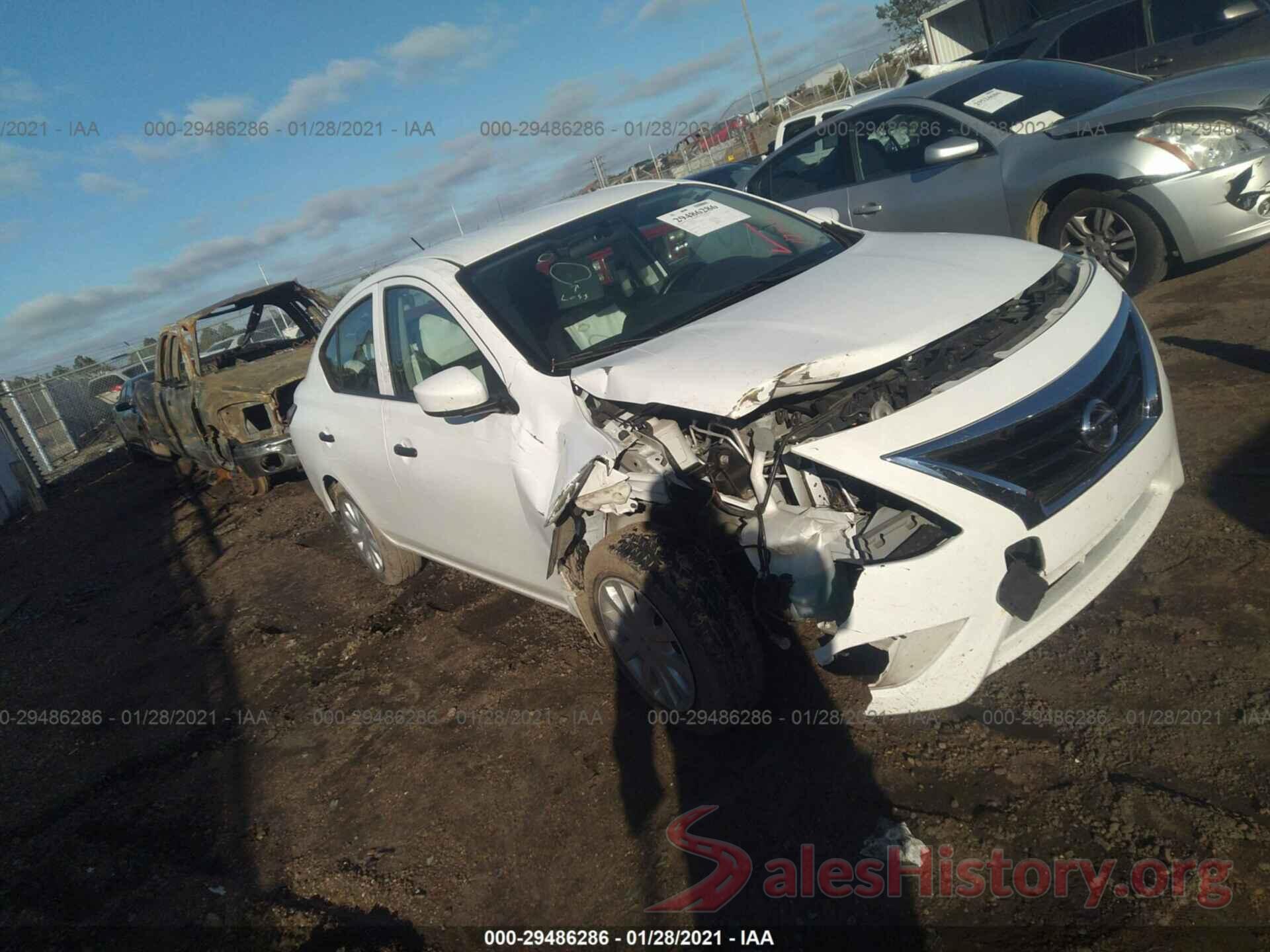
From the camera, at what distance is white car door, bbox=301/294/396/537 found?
13.6ft

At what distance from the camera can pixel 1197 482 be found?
3580 millimetres

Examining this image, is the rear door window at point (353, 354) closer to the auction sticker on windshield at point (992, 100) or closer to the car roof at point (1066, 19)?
the auction sticker on windshield at point (992, 100)

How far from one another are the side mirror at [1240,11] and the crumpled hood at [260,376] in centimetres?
888

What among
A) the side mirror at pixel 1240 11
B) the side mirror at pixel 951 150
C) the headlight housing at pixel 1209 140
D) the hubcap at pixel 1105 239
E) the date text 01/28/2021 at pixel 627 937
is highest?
the side mirror at pixel 1240 11

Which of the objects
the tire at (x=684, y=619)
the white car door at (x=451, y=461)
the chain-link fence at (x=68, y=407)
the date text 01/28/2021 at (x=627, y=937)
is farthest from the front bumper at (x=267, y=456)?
the chain-link fence at (x=68, y=407)

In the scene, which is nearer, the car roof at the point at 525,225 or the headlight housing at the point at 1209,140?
the car roof at the point at 525,225

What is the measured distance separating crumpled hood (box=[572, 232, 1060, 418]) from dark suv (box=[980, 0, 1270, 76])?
6.26 m

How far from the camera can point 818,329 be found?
2686 millimetres

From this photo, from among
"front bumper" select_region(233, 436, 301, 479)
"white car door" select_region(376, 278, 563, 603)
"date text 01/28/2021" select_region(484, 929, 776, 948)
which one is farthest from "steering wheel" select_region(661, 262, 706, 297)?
"front bumper" select_region(233, 436, 301, 479)

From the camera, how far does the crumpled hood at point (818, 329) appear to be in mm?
2486

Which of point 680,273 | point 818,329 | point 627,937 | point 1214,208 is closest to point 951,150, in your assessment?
point 1214,208

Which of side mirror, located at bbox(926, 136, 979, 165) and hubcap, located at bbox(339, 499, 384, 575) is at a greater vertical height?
side mirror, located at bbox(926, 136, 979, 165)

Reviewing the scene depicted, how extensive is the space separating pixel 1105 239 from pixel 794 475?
4.25 m

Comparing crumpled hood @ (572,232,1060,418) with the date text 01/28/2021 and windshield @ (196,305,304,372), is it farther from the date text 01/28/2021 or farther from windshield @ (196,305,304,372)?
windshield @ (196,305,304,372)
